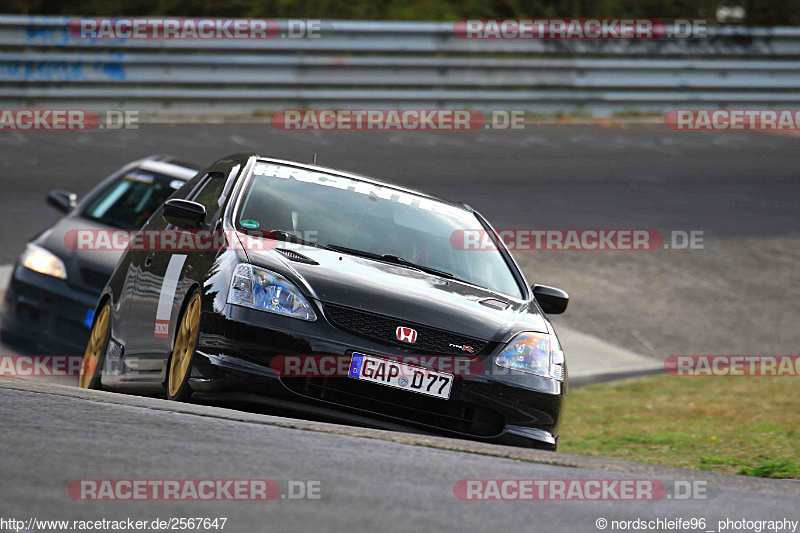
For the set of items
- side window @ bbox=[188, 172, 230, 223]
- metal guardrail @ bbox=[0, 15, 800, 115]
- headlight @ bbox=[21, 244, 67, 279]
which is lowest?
Result: headlight @ bbox=[21, 244, 67, 279]

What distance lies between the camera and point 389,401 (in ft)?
19.5

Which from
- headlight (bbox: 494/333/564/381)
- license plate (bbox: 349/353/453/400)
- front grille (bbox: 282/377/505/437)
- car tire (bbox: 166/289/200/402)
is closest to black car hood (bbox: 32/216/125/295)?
car tire (bbox: 166/289/200/402)

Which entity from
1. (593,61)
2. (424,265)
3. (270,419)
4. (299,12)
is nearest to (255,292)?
(270,419)

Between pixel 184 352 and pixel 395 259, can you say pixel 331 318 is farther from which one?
pixel 395 259

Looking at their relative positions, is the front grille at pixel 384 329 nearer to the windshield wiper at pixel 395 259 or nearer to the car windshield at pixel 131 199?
the windshield wiper at pixel 395 259

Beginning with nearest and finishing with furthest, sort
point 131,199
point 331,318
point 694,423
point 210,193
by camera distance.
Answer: point 331,318 < point 210,193 < point 694,423 < point 131,199

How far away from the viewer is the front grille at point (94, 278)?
29.0ft

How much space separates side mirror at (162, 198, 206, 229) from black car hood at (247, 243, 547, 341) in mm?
643

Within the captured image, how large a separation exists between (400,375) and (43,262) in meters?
4.10

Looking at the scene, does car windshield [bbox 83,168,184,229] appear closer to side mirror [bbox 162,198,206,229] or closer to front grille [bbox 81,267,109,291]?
front grille [bbox 81,267,109,291]

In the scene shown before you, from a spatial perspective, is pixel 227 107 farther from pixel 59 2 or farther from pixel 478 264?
pixel 478 264

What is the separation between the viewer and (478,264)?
723 centimetres

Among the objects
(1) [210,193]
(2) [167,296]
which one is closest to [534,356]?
(2) [167,296]

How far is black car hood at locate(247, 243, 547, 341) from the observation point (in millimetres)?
5996
